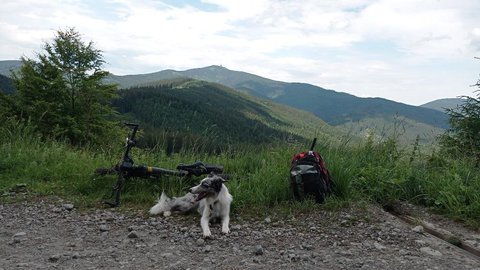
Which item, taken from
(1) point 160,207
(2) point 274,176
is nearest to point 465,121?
(2) point 274,176

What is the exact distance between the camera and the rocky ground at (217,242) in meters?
4.28

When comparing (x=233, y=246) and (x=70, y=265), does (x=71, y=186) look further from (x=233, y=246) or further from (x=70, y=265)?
(x=233, y=246)

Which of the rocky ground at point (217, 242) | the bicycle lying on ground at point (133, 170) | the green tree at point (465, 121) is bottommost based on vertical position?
the rocky ground at point (217, 242)

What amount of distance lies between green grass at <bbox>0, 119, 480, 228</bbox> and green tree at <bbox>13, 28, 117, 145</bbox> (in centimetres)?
1947

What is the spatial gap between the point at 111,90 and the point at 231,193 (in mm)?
31533

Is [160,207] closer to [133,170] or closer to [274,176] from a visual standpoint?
[133,170]

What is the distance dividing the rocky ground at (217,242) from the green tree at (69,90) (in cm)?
2219

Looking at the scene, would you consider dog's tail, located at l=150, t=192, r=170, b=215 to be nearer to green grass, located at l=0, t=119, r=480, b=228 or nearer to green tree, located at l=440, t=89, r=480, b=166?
green grass, located at l=0, t=119, r=480, b=228

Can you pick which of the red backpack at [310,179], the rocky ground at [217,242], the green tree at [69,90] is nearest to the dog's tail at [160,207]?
the rocky ground at [217,242]

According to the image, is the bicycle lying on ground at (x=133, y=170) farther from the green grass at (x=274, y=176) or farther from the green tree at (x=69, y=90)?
the green tree at (x=69, y=90)

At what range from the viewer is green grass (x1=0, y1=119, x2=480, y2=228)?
6.20 meters

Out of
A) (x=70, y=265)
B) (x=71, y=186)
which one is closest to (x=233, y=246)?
(x=70, y=265)

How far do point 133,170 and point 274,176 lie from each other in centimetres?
237

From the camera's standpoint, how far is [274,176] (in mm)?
6500
